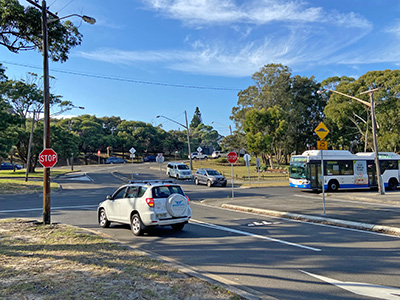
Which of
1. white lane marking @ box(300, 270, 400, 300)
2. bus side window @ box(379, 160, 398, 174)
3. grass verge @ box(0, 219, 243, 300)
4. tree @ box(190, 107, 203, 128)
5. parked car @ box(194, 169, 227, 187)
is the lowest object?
white lane marking @ box(300, 270, 400, 300)

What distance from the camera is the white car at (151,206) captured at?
9.55 m

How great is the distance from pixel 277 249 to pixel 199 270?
251cm

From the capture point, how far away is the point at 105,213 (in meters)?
11.2

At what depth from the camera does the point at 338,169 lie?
2569cm

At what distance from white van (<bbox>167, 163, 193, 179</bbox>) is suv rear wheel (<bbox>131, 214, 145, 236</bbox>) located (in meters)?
26.7

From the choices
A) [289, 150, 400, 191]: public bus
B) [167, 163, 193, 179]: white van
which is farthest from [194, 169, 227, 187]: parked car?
[289, 150, 400, 191]: public bus

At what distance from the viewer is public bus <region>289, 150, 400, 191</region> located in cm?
2484

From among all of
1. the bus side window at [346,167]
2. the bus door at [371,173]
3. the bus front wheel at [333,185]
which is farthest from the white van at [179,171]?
the bus door at [371,173]

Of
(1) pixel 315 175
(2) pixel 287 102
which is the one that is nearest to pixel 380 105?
(2) pixel 287 102

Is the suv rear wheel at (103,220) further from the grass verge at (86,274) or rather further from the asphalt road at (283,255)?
the grass verge at (86,274)

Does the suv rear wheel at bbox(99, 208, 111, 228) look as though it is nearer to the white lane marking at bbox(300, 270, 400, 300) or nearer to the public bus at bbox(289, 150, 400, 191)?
the white lane marking at bbox(300, 270, 400, 300)

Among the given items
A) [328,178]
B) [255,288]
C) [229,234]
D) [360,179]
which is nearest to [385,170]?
[360,179]

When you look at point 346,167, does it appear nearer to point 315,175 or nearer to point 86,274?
point 315,175

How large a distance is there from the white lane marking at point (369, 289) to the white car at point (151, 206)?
5.10 metres
